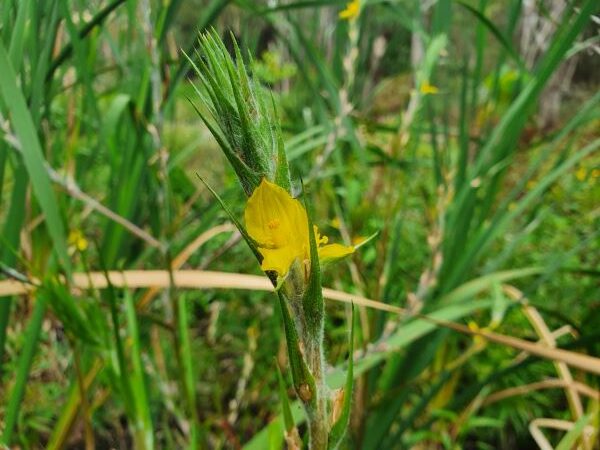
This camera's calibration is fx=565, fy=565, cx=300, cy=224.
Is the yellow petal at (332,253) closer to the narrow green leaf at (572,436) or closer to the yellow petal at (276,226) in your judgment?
the yellow petal at (276,226)

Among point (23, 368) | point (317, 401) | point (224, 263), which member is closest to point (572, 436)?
point (317, 401)

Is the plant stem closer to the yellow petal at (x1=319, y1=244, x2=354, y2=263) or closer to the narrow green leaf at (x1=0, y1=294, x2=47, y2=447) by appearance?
the yellow petal at (x1=319, y1=244, x2=354, y2=263)

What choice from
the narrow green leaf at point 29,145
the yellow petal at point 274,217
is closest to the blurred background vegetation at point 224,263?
the narrow green leaf at point 29,145

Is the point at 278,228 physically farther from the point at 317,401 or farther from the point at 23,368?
the point at 23,368

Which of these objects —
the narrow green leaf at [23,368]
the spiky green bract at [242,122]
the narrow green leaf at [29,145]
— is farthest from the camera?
the narrow green leaf at [23,368]

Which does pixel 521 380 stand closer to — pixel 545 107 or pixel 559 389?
pixel 559 389

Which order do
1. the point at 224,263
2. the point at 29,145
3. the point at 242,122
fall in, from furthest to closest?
the point at 224,263 → the point at 29,145 → the point at 242,122

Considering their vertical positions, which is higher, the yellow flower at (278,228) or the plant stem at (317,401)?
the yellow flower at (278,228)

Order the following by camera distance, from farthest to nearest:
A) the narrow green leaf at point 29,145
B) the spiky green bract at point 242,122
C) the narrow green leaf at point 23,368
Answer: the narrow green leaf at point 23,368
the narrow green leaf at point 29,145
the spiky green bract at point 242,122
